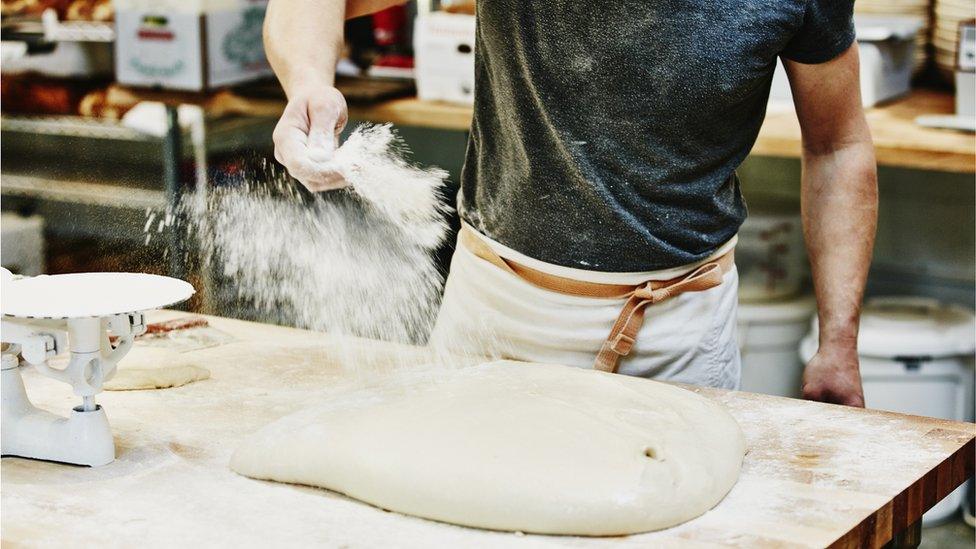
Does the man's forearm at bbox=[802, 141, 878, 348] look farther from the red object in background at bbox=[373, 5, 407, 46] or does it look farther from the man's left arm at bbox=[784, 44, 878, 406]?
the red object in background at bbox=[373, 5, 407, 46]

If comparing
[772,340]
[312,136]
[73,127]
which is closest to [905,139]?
[772,340]

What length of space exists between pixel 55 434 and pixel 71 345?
0.11 metres

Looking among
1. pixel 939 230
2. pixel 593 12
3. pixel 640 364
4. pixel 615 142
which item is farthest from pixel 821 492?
pixel 939 230

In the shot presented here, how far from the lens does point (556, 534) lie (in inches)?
47.6

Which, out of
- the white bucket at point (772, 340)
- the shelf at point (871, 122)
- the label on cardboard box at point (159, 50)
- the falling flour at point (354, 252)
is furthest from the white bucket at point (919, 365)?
the label on cardboard box at point (159, 50)

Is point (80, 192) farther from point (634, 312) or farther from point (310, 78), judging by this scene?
point (634, 312)

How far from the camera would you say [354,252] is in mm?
1979

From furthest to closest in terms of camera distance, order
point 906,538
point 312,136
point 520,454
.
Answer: point 312,136
point 906,538
point 520,454

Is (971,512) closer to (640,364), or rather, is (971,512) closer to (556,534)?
(640,364)

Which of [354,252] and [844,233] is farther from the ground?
[844,233]

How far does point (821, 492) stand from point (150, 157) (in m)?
3.01

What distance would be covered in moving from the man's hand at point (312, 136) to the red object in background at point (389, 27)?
2366mm

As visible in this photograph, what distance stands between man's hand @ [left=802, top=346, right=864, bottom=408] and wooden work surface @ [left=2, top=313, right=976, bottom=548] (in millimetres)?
207

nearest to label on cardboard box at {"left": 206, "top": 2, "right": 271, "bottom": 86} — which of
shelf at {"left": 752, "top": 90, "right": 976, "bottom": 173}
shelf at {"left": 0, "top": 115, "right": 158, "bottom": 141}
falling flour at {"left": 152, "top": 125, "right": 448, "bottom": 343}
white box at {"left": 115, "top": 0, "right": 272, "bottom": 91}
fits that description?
white box at {"left": 115, "top": 0, "right": 272, "bottom": 91}
